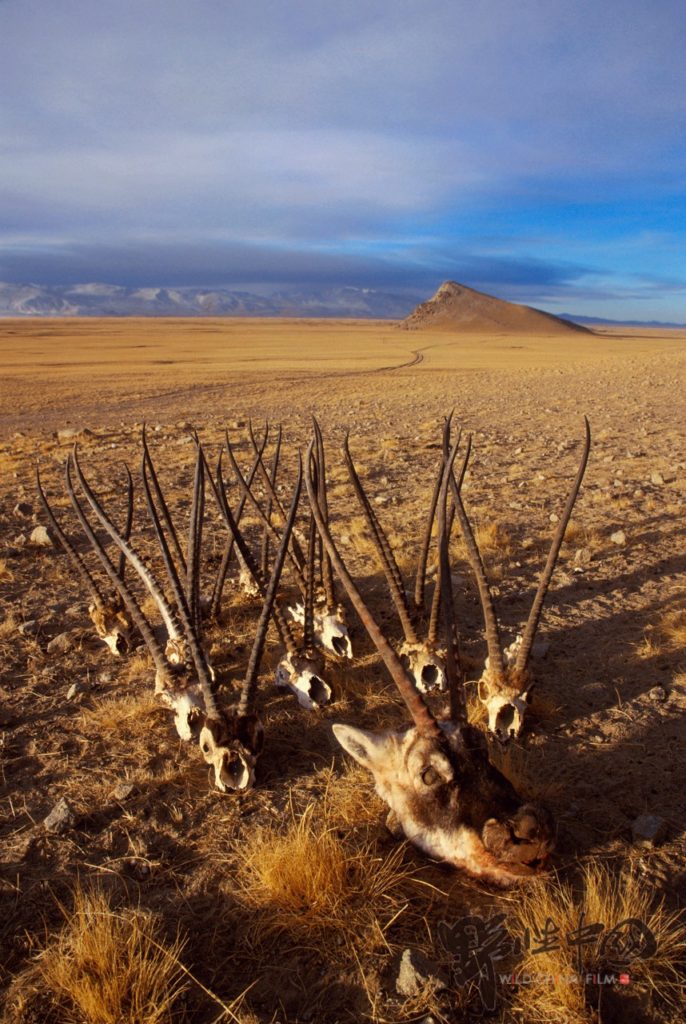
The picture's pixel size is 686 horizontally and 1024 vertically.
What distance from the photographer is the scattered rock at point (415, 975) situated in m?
1.84

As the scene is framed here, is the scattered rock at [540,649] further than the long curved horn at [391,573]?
Yes

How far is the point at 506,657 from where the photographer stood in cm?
337

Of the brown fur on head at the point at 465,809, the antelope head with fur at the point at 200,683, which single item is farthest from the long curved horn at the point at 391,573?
the brown fur on head at the point at 465,809

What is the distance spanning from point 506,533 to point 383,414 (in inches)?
369

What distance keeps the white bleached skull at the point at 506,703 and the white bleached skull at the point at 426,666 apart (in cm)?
28

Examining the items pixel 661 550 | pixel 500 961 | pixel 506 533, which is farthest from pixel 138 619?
pixel 661 550

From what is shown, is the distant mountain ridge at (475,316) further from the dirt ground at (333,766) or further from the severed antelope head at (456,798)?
the severed antelope head at (456,798)

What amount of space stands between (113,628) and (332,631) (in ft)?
4.65

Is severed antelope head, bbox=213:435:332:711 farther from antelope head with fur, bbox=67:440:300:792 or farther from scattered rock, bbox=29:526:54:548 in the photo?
scattered rock, bbox=29:526:54:548

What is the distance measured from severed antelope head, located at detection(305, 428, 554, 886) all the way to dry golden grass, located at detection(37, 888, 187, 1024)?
882mm

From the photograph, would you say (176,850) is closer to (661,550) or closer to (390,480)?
(661,550)

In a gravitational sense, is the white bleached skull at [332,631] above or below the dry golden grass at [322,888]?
above

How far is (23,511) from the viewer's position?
696 cm

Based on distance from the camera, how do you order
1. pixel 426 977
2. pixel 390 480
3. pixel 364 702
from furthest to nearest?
pixel 390 480, pixel 364 702, pixel 426 977
